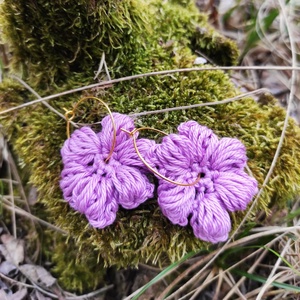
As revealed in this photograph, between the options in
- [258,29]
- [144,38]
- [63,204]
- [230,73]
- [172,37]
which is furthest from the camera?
[258,29]

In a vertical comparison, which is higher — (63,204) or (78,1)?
(78,1)

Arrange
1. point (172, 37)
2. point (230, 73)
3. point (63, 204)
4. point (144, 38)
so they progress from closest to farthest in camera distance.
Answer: point (63, 204) → point (144, 38) → point (172, 37) → point (230, 73)

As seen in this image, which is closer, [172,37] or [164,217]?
[164,217]

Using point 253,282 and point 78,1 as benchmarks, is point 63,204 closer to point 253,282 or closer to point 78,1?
point 78,1

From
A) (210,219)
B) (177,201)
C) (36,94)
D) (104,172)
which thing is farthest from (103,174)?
(36,94)

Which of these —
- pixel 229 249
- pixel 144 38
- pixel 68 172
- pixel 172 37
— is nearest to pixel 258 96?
pixel 172 37

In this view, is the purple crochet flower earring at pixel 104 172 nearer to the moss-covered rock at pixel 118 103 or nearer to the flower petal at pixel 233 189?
the moss-covered rock at pixel 118 103

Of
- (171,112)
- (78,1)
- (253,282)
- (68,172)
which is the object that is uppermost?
(78,1)
